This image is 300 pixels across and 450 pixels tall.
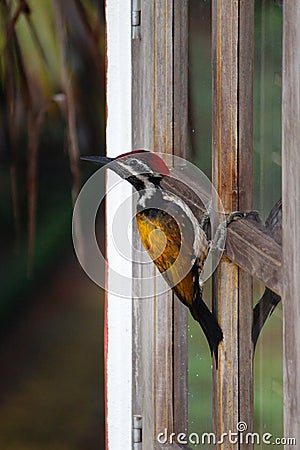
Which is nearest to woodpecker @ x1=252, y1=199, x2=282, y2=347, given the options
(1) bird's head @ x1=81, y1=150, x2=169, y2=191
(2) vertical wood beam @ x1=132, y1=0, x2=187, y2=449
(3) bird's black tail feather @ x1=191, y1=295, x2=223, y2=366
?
(3) bird's black tail feather @ x1=191, y1=295, x2=223, y2=366

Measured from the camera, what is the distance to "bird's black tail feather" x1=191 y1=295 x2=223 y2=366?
3.76 ft

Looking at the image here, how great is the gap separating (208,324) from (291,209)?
1.18 ft

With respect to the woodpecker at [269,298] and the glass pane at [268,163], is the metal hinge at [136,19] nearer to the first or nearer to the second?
the glass pane at [268,163]

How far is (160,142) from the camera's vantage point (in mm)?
1442

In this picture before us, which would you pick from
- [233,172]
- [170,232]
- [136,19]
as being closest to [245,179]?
[233,172]

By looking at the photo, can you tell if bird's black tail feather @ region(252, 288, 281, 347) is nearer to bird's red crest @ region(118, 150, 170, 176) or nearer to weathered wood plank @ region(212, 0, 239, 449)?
weathered wood plank @ region(212, 0, 239, 449)

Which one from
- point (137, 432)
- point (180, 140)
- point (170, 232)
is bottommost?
point (137, 432)

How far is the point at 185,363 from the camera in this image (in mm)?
1384

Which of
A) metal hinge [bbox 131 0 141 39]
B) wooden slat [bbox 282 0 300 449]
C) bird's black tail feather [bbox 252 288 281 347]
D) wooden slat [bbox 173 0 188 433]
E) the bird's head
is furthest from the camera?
metal hinge [bbox 131 0 141 39]

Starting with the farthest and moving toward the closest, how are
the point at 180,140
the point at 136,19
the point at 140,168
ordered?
the point at 136,19 → the point at 180,140 → the point at 140,168

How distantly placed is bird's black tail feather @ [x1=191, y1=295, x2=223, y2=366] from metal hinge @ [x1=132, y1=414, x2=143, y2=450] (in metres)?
0.59

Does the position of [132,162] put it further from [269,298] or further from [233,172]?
[269,298]

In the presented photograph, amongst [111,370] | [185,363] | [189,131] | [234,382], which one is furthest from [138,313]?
[234,382]

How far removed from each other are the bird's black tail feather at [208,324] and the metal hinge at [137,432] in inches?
23.3
